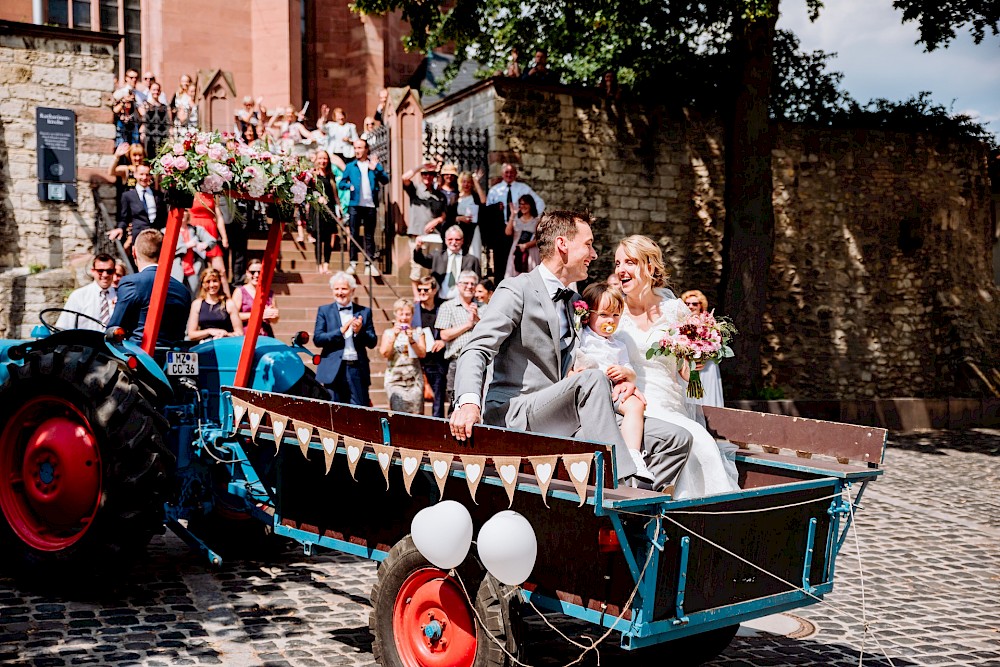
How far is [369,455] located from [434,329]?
5.84 meters

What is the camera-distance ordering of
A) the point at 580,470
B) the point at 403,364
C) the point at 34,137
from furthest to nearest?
1. the point at 34,137
2. the point at 403,364
3. the point at 580,470

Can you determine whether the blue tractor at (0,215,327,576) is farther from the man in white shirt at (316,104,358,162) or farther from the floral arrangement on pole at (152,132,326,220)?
the man in white shirt at (316,104,358,162)

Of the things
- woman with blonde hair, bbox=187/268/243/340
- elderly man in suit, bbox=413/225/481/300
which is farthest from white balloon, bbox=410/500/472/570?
elderly man in suit, bbox=413/225/481/300

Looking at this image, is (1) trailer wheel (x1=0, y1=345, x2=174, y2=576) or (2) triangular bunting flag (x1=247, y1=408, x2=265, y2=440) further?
(1) trailer wheel (x1=0, y1=345, x2=174, y2=576)

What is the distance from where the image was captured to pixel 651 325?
5633 mm

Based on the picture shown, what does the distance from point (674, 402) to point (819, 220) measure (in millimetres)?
16630

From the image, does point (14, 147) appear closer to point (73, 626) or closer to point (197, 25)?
point (197, 25)

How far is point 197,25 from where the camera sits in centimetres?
2470

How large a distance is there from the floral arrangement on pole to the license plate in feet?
3.44

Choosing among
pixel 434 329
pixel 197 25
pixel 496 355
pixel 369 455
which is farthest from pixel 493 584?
pixel 197 25

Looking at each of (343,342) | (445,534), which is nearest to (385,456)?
(445,534)

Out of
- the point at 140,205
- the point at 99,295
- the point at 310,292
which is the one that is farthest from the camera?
the point at 310,292

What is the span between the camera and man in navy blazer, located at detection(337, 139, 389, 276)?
14.6 metres

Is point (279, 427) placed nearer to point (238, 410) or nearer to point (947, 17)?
point (238, 410)
